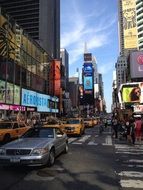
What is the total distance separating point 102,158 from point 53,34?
127m

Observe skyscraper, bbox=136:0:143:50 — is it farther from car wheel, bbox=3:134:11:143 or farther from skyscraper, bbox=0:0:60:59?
car wheel, bbox=3:134:11:143

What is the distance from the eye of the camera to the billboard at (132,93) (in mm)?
41681

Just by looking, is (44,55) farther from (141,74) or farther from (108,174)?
(108,174)

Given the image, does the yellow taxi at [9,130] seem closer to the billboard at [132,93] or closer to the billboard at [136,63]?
the billboard at [132,93]

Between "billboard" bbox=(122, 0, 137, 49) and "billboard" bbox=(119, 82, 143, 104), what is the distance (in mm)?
127133

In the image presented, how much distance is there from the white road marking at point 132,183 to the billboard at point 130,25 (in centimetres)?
16253

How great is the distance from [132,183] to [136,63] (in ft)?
183

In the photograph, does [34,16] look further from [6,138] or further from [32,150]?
[32,150]

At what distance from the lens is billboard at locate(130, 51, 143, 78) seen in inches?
2483

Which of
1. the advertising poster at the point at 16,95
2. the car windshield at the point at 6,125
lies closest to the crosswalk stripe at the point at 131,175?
the car windshield at the point at 6,125

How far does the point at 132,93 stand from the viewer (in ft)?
141

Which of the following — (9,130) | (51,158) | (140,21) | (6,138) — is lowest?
(51,158)

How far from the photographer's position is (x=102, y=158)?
14078 millimetres

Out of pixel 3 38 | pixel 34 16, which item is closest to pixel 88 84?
pixel 34 16
